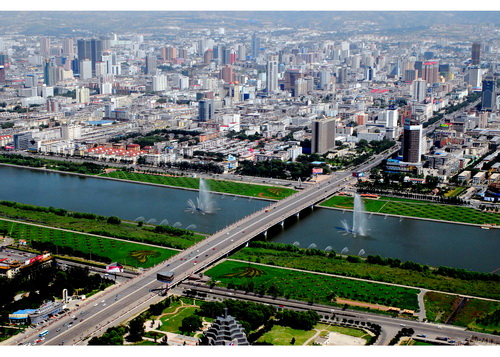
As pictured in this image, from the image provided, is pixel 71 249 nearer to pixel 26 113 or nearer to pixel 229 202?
pixel 229 202

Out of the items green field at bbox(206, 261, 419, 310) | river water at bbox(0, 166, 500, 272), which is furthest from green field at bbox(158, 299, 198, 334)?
river water at bbox(0, 166, 500, 272)

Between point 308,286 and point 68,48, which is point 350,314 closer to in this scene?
point 308,286

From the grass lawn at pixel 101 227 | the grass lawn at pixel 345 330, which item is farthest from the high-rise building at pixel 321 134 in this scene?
the grass lawn at pixel 345 330

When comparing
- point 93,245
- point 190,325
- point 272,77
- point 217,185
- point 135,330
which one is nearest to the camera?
point 135,330

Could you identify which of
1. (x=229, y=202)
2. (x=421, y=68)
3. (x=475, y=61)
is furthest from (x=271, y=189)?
(x=475, y=61)

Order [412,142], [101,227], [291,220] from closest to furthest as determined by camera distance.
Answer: [101,227] < [291,220] < [412,142]

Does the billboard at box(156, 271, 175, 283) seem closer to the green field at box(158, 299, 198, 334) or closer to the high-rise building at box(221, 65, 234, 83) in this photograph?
the green field at box(158, 299, 198, 334)

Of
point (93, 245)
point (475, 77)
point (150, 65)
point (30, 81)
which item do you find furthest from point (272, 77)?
point (93, 245)
